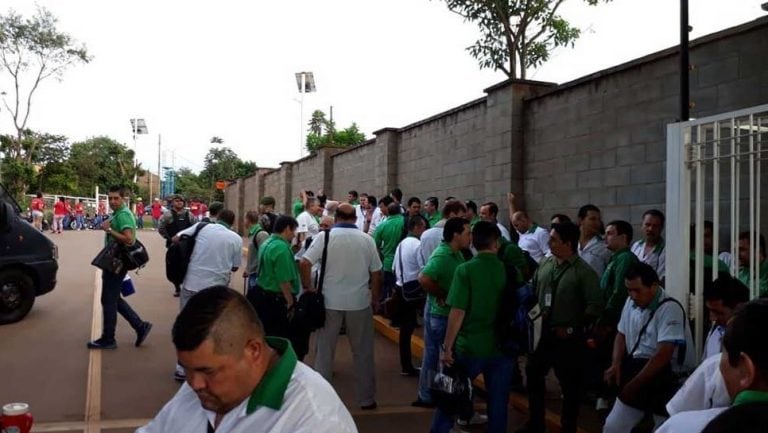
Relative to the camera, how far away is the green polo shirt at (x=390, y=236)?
894 cm

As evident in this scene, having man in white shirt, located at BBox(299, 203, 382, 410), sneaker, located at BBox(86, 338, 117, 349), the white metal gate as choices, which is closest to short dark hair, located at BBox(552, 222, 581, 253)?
the white metal gate

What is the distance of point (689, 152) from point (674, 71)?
10.9ft

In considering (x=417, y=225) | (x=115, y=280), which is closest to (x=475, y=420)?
(x=417, y=225)

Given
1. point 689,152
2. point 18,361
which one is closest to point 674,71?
point 689,152

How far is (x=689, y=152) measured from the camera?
4.72 m

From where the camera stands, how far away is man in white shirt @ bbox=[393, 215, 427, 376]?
7.46 meters

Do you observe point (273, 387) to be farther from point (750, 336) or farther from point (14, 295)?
point (14, 295)

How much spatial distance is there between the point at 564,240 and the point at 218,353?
3778 mm

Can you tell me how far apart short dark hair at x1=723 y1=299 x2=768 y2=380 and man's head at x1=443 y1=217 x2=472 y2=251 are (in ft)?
11.9

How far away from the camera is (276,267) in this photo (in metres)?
6.61

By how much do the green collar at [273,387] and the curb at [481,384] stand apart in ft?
14.2

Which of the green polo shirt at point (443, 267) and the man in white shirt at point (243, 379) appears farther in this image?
the green polo shirt at point (443, 267)

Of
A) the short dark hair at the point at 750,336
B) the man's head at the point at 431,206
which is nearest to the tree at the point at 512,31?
the man's head at the point at 431,206

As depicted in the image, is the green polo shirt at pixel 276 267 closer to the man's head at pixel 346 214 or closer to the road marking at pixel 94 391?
the man's head at pixel 346 214
